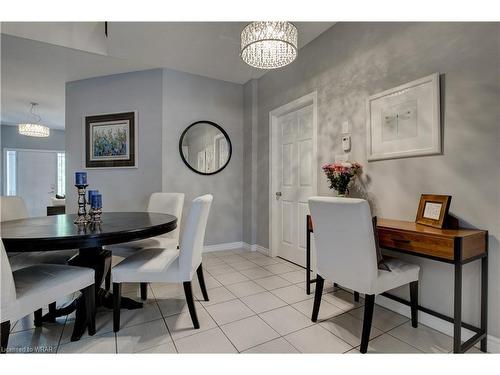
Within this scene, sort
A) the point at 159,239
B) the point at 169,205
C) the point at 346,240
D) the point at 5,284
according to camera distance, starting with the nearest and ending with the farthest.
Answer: the point at 5,284
the point at 346,240
the point at 159,239
the point at 169,205

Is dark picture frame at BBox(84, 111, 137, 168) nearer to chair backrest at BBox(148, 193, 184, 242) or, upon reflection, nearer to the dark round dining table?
chair backrest at BBox(148, 193, 184, 242)

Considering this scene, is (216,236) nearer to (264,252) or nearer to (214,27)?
(264,252)

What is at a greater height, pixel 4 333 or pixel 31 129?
pixel 31 129

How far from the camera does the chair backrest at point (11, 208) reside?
228 cm

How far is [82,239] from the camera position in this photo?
1.43 metres

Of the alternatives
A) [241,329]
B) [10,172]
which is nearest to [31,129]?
[10,172]

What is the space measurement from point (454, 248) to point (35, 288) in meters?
2.23

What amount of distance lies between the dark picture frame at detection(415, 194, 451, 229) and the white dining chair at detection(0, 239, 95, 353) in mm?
2188

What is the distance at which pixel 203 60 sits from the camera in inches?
128

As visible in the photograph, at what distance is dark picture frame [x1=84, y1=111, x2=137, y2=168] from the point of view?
357 cm

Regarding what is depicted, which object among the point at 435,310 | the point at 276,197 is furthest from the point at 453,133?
the point at 276,197

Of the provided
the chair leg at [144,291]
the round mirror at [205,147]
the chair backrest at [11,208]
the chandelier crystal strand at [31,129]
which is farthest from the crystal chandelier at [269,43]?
the chandelier crystal strand at [31,129]

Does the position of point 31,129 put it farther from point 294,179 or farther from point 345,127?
point 345,127

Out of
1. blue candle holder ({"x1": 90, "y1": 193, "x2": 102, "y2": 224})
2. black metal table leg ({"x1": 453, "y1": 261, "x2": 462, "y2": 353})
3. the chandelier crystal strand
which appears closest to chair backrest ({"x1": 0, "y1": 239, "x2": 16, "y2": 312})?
blue candle holder ({"x1": 90, "y1": 193, "x2": 102, "y2": 224})
